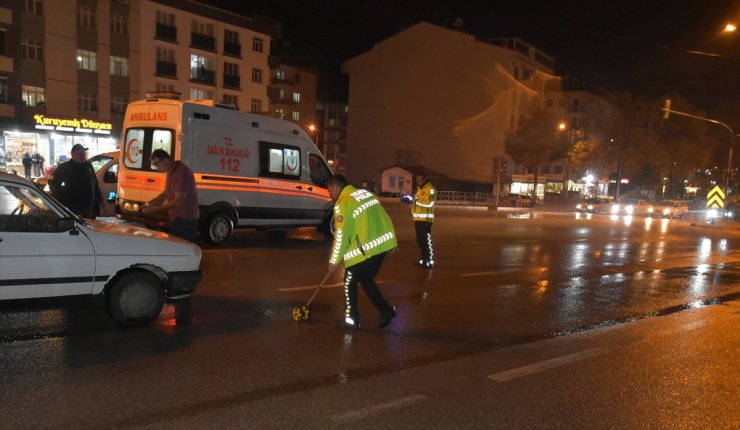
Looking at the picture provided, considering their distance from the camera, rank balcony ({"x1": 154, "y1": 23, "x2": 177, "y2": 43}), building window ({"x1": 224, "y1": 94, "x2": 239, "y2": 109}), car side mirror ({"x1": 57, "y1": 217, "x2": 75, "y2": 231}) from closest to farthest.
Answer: car side mirror ({"x1": 57, "y1": 217, "x2": 75, "y2": 231}) < balcony ({"x1": 154, "y1": 23, "x2": 177, "y2": 43}) < building window ({"x1": 224, "y1": 94, "x2": 239, "y2": 109})

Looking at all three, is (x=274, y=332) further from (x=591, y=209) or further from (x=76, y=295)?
(x=591, y=209)

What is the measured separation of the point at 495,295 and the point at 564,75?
78.4 m

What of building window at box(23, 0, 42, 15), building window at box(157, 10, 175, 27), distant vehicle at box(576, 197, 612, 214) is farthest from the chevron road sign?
building window at box(23, 0, 42, 15)

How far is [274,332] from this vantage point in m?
6.04

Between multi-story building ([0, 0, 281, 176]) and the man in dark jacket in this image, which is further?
multi-story building ([0, 0, 281, 176])

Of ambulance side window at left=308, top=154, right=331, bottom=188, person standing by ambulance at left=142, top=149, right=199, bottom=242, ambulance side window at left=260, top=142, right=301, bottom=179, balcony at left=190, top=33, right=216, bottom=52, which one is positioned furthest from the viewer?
balcony at left=190, top=33, right=216, bottom=52

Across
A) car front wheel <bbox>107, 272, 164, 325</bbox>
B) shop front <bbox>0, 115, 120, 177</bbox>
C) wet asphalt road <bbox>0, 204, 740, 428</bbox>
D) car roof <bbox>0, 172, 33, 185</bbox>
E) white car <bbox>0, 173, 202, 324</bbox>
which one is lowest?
wet asphalt road <bbox>0, 204, 740, 428</bbox>

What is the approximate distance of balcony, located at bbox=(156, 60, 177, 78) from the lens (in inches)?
1513

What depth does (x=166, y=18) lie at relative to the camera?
127 ft

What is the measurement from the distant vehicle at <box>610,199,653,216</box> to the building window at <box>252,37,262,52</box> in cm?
3057

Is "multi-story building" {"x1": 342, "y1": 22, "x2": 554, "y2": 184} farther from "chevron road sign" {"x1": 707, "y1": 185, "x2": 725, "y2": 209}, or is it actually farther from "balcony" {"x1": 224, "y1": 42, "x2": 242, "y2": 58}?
"chevron road sign" {"x1": 707, "y1": 185, "x2": 725, "y2": 209}

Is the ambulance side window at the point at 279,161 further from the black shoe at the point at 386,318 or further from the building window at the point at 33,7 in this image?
the building window at the point at 33,7

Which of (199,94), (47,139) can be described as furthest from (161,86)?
(47,139)

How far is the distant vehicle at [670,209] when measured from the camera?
40.6 m
